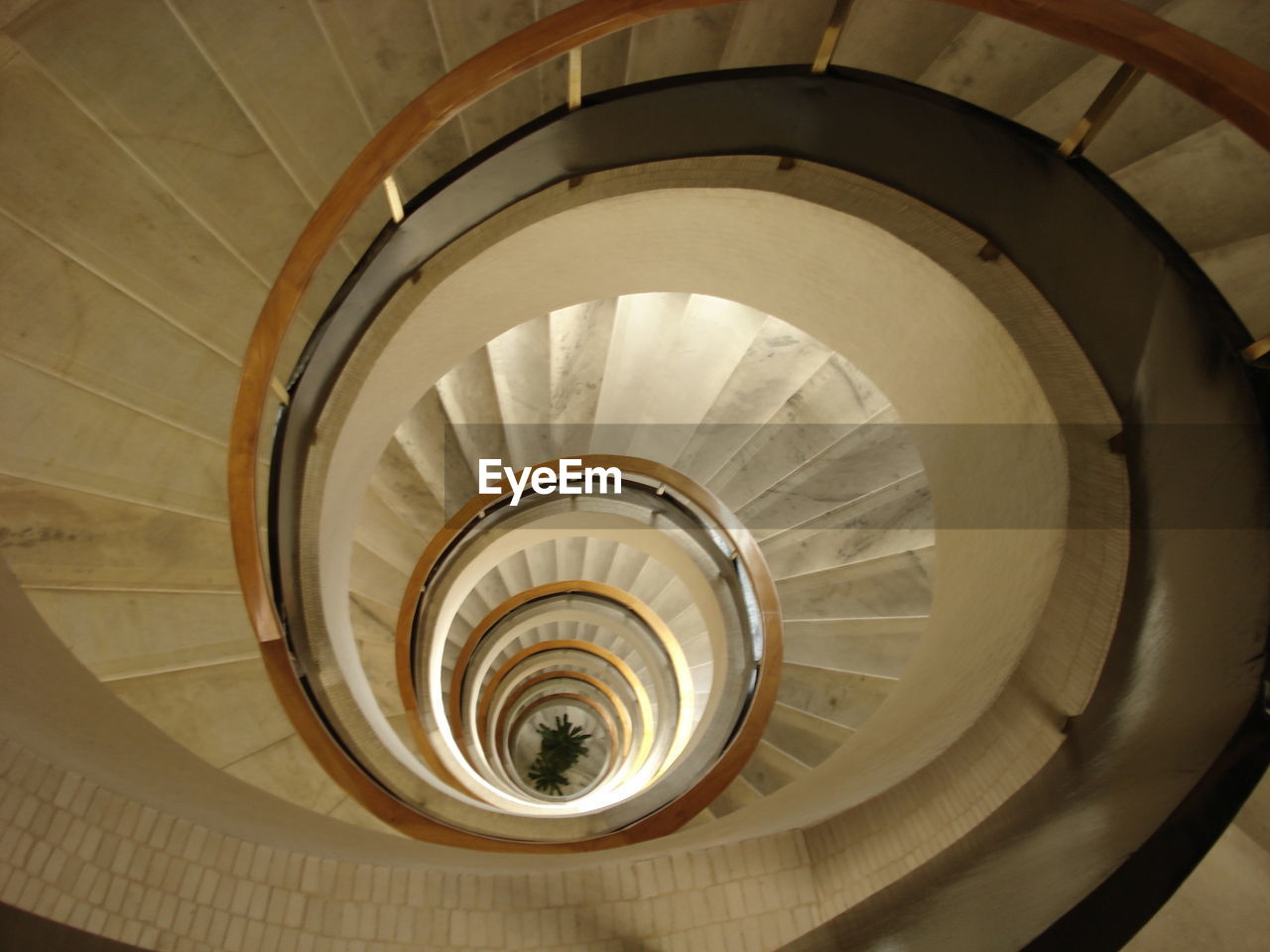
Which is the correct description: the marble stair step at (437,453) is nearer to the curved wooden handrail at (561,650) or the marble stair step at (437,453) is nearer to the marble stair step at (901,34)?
the marble stair step at (901,34)

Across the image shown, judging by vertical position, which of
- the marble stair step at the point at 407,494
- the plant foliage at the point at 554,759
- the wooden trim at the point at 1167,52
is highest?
the marble stair step at the point at 407,494

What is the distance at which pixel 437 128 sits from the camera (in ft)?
6.15

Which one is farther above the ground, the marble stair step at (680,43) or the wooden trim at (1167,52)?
the marble stair step at (680,43)

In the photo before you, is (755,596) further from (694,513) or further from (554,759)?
(554,759)

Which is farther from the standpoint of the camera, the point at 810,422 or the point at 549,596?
the point at 549,596

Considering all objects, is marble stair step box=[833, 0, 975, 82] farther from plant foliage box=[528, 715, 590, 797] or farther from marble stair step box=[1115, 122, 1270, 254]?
plant foliage box=[528, 715, 590, 797]

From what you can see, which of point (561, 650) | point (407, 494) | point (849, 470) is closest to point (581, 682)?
point (561, 650)

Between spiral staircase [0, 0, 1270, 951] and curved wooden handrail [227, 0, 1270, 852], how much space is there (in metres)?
0.02

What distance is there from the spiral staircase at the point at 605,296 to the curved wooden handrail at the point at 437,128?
0.07 ft

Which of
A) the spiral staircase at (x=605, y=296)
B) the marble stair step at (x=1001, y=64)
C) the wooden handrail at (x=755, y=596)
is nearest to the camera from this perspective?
the spiral staircase at (x=605, y=296)

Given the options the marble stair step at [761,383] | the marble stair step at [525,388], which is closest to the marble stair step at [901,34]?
the marble stair step at [761,383]

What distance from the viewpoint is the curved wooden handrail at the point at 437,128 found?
4.41 feet

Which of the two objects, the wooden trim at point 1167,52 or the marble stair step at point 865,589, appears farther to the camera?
the marble stair step at point 865,589

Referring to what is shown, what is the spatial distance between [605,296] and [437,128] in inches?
62.3
